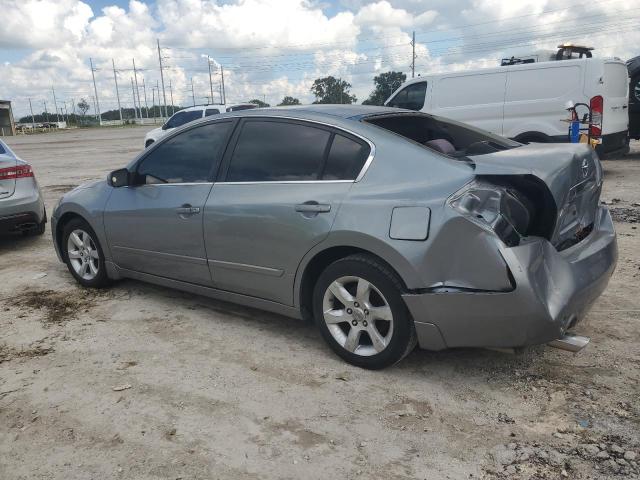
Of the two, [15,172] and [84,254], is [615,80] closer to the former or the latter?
[84,254]

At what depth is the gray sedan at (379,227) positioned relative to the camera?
9.14 feet

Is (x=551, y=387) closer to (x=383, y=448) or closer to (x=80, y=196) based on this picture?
(x=383, y=448)

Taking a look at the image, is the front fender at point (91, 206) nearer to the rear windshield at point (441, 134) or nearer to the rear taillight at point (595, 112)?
the rear windshield at point (441, 134)

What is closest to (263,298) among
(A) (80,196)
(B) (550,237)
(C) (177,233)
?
(C) (177,233)

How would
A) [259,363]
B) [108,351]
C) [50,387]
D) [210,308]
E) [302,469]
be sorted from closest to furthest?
[302,469], [50,387], [259,363], [108,351], [210,308]

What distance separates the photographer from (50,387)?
3.22 metres

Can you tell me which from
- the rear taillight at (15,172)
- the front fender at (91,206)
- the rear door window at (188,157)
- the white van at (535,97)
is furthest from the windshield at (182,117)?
the rear door window at (188,157)

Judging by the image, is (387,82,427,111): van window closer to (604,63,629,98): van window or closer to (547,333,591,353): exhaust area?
(604,63,629,98): van window

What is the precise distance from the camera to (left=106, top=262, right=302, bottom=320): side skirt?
3.62 m

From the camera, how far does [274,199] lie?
349cm

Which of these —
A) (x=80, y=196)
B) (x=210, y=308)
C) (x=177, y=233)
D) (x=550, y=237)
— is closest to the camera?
(x=550, y=237)

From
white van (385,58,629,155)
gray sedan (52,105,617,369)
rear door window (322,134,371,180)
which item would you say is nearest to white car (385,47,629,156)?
white van (385,58,629,155)

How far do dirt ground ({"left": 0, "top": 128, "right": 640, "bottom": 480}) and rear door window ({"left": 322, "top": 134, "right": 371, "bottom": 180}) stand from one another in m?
1.14

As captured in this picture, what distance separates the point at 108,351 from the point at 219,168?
1445 millimetres
